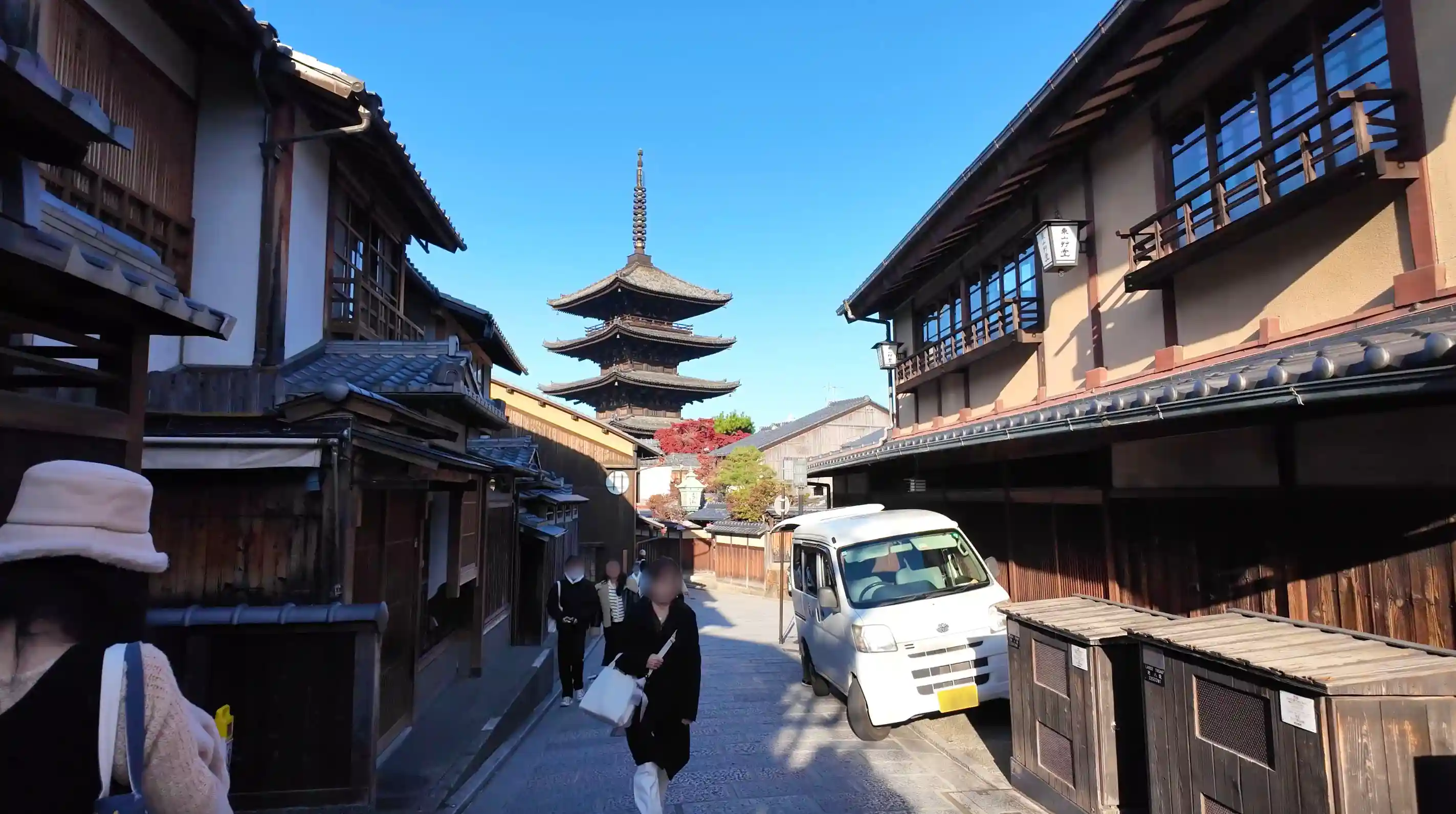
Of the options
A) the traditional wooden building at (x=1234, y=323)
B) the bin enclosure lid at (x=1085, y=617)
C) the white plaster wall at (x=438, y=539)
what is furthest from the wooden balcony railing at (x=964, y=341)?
the white plaster wall at (x=438, y=539)

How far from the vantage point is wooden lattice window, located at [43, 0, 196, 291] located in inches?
216

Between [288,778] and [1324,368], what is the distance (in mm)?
6549

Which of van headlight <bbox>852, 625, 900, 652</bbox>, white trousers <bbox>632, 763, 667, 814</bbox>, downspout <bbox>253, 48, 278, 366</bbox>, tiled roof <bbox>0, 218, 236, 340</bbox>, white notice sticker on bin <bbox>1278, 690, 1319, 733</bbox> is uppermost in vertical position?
downspout <bbox>253, 48, 278, 366</bbox>

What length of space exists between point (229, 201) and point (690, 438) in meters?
→ 35.4

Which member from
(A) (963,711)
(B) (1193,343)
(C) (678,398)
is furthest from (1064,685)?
(C) (678,398)

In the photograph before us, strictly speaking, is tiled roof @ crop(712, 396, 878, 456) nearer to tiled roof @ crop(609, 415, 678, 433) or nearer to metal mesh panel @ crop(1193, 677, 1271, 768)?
tiled roof @ crop(609, 415, 678, 433)

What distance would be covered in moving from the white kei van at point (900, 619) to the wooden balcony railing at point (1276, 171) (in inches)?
147

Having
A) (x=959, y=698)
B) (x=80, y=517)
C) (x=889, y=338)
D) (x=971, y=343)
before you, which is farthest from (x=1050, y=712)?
(x=889, y=338)

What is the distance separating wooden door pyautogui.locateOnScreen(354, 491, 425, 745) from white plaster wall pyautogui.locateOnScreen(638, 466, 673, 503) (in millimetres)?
31106

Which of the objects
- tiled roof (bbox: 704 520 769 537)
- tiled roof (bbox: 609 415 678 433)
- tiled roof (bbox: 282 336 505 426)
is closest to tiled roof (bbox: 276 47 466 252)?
tiled roof (bbox: 282 336 505 426)

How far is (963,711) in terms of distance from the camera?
8258 mm

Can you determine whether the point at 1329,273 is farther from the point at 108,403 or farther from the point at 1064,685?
the point at 108,403

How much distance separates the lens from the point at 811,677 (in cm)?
992

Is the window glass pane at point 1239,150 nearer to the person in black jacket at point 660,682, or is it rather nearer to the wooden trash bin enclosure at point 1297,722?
the wooden trash bin enclosure at point 1297,722
